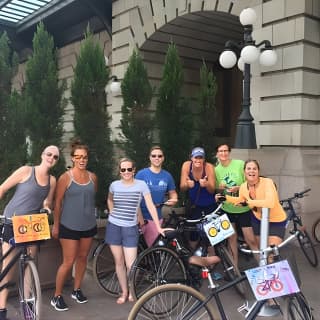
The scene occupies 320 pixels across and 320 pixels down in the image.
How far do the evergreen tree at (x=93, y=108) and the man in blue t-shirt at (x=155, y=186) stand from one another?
157cm

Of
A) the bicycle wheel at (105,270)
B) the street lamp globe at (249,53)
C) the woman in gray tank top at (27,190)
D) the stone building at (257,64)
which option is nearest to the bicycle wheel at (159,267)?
the bicycle wheel at (105,270)

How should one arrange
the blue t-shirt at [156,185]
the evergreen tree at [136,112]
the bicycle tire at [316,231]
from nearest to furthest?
the blue t-shirt at [156,185] < the evergreen tree at [136,112] < the bicycle tire at [316,231]

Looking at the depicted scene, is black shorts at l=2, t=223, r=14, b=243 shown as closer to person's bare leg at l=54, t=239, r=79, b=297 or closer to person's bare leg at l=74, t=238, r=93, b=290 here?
person's bare leg at l=54, t=239, r=79, b=297

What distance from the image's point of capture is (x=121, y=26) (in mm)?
12500

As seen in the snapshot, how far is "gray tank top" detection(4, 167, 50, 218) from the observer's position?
4098 mm

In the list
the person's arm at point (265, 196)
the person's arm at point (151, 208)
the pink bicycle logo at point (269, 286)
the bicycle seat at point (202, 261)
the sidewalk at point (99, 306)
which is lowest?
the sidewalk at point (99, 306)

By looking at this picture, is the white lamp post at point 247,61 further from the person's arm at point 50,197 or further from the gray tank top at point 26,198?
the gray tank top at point 26,198

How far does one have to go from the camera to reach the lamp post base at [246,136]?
26.2ft

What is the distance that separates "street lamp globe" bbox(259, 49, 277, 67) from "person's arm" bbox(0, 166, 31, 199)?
5.77 meters

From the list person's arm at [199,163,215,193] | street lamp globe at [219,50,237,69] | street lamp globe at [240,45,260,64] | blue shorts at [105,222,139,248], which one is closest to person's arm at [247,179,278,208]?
person's arm at [199,163,215,193]

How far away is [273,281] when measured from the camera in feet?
10.2

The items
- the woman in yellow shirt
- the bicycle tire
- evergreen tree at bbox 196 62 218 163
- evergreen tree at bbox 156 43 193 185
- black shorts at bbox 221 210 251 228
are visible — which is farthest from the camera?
the bicycle tire

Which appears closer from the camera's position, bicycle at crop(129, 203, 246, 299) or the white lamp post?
bicycle at crop(129, 203, 246, 299)

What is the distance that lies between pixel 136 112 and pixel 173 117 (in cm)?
74
